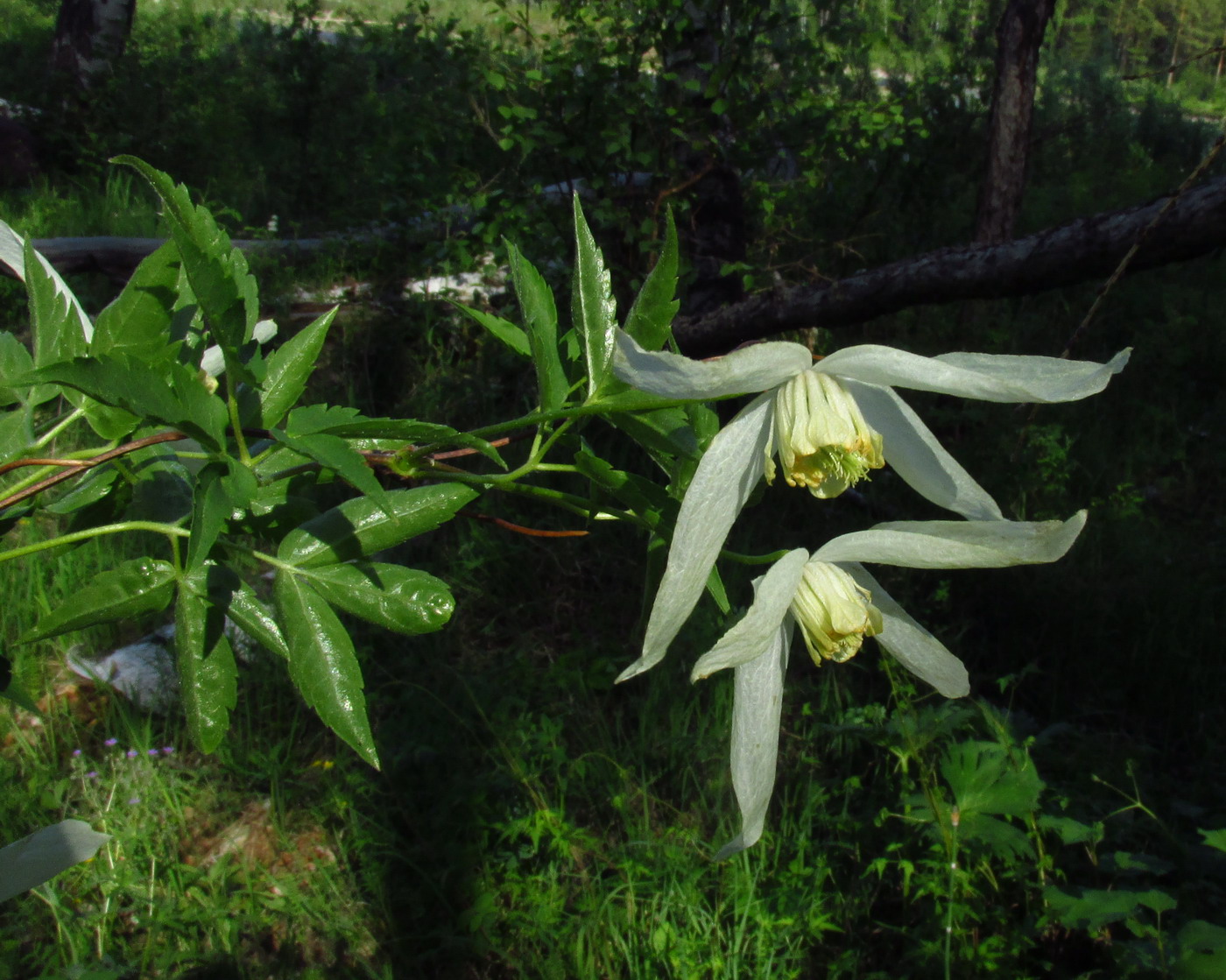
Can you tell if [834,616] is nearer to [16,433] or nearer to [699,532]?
[699,532]

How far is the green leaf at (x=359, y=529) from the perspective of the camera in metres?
0.76

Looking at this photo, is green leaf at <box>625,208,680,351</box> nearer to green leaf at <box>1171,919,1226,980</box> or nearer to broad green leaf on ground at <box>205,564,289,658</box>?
broad green leaf on ground at <box>205,564,289,658</box>

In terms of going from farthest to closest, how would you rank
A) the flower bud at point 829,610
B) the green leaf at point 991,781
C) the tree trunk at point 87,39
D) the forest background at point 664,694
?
1. the tree trunk at point 87,39
2. the forest background at point 664,694
3. the green leaf at point 991,781
4. the flower bud at point 829,610

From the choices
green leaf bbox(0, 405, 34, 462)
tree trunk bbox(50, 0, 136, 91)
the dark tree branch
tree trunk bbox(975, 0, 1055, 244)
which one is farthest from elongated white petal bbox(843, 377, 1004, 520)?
tree trunk bbox(50, 0, 136, 91)

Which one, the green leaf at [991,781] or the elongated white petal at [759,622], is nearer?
the elongated white petal at [759,622]

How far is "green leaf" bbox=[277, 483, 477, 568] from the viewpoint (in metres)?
0.76

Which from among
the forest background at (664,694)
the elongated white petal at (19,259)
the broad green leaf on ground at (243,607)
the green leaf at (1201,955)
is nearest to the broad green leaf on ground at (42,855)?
the broad green leaf on ground at (243,607)

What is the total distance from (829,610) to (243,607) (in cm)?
51

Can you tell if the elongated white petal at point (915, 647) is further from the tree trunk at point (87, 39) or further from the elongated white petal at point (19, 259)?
the tree trunk at point (87, 39)


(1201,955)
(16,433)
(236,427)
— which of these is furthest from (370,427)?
(1201,955)

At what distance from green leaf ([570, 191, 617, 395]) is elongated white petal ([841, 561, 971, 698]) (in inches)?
12.9

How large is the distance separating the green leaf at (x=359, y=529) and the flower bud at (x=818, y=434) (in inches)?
10.7

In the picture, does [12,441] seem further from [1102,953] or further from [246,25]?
[246,25]

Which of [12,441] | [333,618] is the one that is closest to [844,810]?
[333,618]
